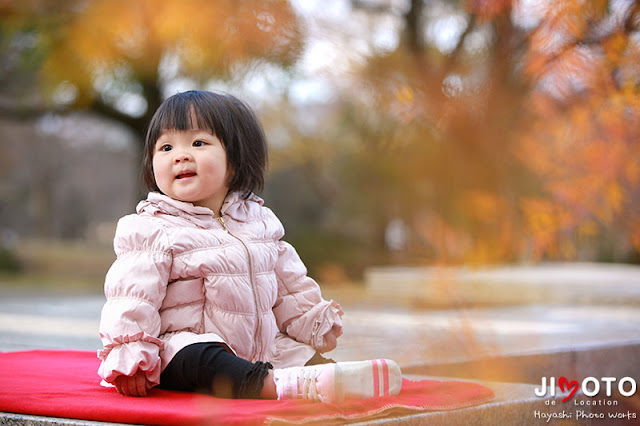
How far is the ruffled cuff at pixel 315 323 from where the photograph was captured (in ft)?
7.72

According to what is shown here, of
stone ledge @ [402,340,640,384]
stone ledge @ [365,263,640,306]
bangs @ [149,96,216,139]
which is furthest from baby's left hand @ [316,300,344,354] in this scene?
stone ledge @ [365,263,640,306]

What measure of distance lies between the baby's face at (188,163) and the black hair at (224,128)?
25mm

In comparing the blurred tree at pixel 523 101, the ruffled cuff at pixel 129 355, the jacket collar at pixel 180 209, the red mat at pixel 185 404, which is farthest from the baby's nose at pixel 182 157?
the blurred tree at pixel 523 101

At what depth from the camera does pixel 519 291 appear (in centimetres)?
787

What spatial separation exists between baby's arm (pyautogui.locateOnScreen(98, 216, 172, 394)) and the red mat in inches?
3.3

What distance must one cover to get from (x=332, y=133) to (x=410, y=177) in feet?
20.7

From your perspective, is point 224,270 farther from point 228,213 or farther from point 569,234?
point 569,234

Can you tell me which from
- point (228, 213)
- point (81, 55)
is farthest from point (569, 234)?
point (81, 55)

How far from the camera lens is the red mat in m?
1.77

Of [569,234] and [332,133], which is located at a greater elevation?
[332,133]

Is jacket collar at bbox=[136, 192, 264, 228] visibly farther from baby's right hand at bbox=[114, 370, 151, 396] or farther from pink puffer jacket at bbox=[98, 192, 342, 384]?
baby's right hand at bbox=[114, 370, 151, 396]

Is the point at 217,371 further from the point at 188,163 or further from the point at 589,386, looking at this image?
the point at 589,386

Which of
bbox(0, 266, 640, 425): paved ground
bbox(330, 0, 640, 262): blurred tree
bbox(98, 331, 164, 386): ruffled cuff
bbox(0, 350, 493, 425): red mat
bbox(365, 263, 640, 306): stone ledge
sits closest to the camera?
bbox(0, 350, 493, 425): red mat

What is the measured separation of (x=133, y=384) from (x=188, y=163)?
2.07ft
